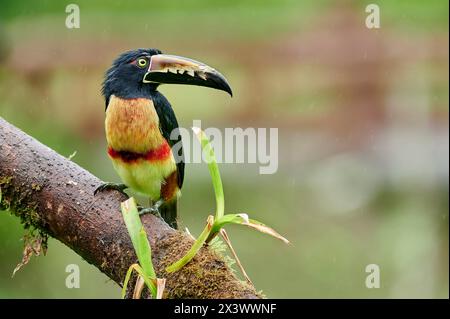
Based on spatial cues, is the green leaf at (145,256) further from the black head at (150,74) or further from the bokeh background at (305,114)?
the bokeh background at (305,114)

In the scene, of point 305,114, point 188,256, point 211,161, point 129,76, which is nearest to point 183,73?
point 129,76

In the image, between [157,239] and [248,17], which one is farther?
[248,17]

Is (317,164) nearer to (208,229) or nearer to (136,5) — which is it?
(136,5)

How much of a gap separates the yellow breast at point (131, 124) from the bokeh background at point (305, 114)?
3377 mm

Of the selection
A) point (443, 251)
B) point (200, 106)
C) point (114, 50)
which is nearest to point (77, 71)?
point (114, 50)

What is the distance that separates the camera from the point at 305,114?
8406mm

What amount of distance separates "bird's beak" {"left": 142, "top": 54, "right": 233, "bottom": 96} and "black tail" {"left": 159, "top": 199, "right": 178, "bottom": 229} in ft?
1.74

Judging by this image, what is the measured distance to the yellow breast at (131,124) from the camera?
270 centimetres

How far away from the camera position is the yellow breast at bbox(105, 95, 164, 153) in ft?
8.87

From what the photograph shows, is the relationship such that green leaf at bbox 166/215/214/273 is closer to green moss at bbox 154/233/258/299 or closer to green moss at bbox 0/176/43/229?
green moss at bbox 154/233/258/299

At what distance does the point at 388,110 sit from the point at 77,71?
2.84 m

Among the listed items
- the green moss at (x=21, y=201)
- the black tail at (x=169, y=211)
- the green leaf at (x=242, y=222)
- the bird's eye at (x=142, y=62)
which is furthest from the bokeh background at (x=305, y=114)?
the green leaf at (x=242, y=222)

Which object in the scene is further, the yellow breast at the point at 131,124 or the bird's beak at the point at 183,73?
the yellow breast at the point at 131,124

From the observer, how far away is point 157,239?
205 cm
